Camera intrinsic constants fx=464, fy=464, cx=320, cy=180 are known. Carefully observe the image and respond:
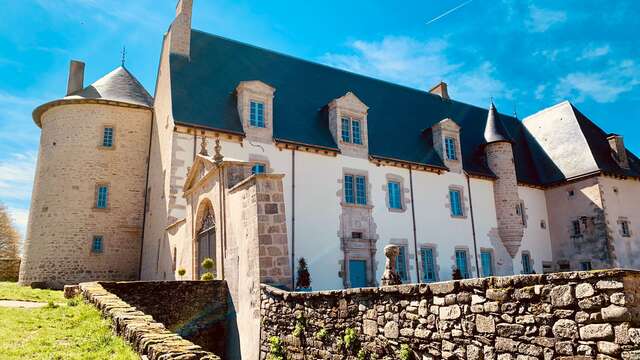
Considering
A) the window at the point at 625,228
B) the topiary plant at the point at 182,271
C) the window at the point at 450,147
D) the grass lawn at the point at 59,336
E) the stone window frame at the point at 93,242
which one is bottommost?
the grass lawn at the point at 59,336

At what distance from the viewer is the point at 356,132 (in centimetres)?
1972

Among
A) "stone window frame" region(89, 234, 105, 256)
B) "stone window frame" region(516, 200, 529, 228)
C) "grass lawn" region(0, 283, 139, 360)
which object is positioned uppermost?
"stone window frame" region(516, 200, 529, 228)

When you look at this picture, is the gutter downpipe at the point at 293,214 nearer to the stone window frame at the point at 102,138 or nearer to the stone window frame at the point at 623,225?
the stone window frame at the point at 102,138

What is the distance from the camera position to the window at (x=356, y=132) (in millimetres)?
19562

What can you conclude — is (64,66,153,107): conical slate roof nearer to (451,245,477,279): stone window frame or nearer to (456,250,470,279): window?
(451,245,477,279): stone window frame

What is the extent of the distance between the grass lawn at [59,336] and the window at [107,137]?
12.5 m

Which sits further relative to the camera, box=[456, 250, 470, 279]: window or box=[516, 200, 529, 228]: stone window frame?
box=[516, 200, 529, 228]: stone window frame

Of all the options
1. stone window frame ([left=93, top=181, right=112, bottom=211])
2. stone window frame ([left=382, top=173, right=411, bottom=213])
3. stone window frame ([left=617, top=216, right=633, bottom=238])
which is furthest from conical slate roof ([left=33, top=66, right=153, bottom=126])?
stone window frame ([left=617, top=216, right=633, bottom=238])

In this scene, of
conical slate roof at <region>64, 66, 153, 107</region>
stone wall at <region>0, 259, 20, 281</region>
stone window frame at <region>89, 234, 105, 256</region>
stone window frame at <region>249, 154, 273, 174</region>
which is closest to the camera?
stone window frame at <region>249, 154, 273, 174</region>

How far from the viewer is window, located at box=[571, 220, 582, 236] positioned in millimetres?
22703

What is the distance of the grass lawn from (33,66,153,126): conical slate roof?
44.4ft

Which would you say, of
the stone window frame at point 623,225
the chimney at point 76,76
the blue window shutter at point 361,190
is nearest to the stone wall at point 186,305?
the blue window shutter at point 361,190

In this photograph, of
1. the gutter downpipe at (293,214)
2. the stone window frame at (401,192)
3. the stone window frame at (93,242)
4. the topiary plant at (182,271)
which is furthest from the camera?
the stone window frame at (401,192)

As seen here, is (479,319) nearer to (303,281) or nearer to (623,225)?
(303,281)
